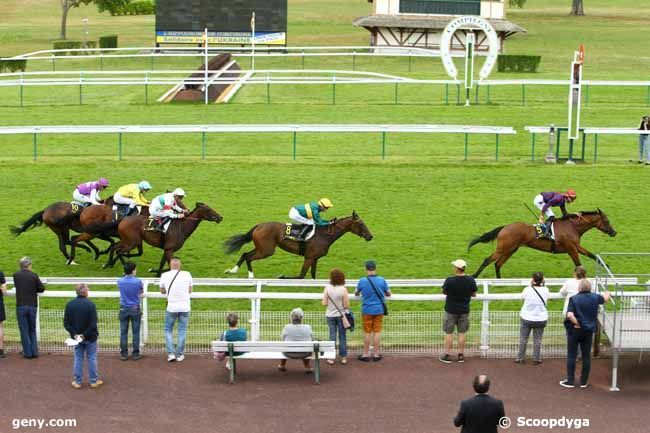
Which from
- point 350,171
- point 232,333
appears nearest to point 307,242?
point 232,333

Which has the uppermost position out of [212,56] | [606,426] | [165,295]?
[212,56]

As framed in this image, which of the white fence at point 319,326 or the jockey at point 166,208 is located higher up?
the jockey at point 166,208

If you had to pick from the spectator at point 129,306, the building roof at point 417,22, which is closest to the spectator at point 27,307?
the spectator at point 129,306

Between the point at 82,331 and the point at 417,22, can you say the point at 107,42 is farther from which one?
the point at 82,331

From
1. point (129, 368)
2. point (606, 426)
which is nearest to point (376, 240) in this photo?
point (129, 368)

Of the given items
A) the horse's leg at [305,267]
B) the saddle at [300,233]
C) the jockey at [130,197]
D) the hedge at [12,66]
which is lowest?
the horse's leg at [305,267]

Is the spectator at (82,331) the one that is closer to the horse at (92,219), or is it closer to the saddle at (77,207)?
the horse at (92,219)

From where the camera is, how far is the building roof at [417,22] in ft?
148

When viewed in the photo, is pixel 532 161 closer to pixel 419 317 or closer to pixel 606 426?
pixel 419 317

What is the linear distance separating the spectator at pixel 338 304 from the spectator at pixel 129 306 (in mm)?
1930

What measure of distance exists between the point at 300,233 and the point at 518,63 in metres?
27.3

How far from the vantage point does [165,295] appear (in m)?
11.5

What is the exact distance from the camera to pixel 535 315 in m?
Answer: 11.2

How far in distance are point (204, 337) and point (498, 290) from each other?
4393mm
